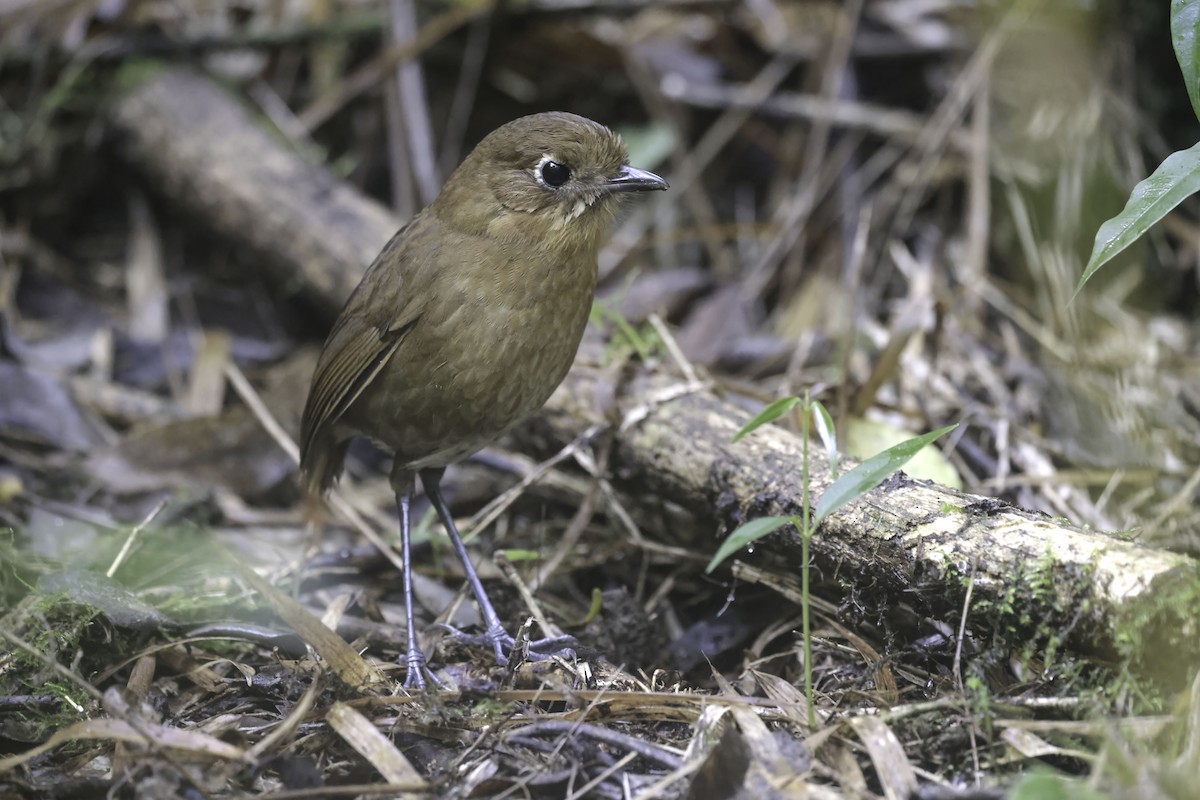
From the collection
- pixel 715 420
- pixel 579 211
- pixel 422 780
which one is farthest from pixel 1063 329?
pixel 422 780

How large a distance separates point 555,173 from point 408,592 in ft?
4.67

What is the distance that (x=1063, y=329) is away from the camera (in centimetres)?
Result: 509

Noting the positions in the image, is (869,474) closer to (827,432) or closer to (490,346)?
(827,432)

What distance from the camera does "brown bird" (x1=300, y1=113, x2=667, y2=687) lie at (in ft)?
11.5

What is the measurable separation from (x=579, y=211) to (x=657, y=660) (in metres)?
1.48

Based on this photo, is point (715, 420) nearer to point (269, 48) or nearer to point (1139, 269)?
point (1139, 269)

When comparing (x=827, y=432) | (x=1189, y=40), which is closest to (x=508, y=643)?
(x=827, y=432)

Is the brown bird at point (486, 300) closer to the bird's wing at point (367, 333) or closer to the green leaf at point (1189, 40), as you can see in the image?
the bird's wing at point (367, 333)

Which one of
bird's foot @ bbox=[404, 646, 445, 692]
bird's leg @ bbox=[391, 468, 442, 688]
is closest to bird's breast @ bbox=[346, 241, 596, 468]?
bird's leg @ bbox=[391, 468, 442, 688]

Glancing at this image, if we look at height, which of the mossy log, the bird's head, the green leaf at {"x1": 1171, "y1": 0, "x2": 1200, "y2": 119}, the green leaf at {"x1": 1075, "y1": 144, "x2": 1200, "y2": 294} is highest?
the green leaf at {"x1": 1171, "y1": 0, "x2": 1200, "y2": 119}

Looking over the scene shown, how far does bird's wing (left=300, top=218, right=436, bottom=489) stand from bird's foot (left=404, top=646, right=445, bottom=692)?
0.91 metres

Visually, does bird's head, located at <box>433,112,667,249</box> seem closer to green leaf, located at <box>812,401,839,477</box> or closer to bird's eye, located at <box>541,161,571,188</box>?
bird's eye, located at <box>541,161,571,188</box>

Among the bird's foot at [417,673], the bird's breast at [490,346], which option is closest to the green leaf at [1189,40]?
the bird's breast at [490,346]

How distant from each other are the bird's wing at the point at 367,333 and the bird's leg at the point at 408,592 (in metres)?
0.32
